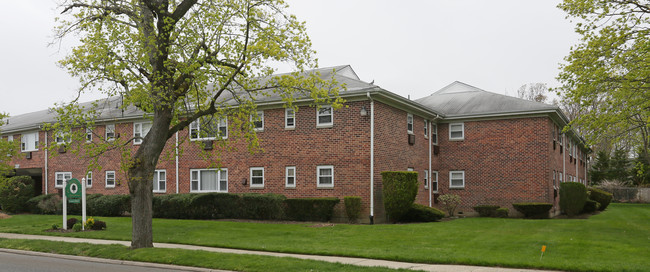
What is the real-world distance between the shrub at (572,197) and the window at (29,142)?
96.3 ft

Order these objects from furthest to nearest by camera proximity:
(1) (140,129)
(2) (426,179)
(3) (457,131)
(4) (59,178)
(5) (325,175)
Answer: (4) (59,178), (1) (140,129), (3) (457,131), (2) (426,179), (5) (325,175)

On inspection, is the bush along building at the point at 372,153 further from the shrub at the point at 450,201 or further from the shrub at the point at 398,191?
the shrub at the point at 450,201

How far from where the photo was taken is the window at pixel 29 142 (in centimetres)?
3328

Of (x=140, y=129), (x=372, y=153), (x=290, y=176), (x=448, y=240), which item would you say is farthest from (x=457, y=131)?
(x=140, y=129)

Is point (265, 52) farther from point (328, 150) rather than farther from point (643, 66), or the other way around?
point (643, 66)

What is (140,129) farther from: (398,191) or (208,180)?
(398,191)

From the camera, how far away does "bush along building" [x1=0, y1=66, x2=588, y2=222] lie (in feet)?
71.3

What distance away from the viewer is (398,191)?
68.1 ft

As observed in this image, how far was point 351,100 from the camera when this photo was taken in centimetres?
2178

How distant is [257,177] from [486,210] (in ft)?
35.2

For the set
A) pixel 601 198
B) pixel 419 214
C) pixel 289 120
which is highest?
pixel 289 120

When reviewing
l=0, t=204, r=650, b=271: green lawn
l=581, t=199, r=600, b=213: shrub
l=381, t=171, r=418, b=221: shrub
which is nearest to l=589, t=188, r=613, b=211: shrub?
l=581, t=199, r=600, b=213: shrub

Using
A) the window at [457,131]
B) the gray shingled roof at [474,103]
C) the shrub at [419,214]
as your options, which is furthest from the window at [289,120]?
the window at [457,131]

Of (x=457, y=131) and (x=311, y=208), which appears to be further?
(x=457, y=131)
